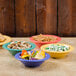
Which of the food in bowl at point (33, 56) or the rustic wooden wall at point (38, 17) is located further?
the rustic wooden wall at point (38, 17)

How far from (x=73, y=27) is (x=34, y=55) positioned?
1.11m

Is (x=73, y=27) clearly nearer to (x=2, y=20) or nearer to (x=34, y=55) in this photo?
(x=2, y=20)

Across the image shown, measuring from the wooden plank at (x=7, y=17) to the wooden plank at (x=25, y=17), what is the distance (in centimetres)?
6

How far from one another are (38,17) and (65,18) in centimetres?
31

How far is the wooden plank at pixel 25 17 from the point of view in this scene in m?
2.47

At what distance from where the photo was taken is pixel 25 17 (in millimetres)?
2494

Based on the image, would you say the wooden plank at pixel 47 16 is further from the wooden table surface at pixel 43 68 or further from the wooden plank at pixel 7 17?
the wooden table surface at pixel 43 68

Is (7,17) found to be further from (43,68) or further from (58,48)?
(43,68)

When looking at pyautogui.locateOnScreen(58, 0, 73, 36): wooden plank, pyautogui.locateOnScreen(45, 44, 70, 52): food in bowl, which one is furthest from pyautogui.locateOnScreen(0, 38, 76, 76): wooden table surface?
pyautogui.locateOnScreen(58, 0, 73, 36): wooden plank

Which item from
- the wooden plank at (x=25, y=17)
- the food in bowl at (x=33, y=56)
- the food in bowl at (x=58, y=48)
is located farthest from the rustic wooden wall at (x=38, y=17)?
the food in bowl at (x=33, y=56)

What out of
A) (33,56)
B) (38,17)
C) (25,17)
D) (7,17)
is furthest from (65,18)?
(33,56)

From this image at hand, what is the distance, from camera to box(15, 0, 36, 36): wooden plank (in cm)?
247

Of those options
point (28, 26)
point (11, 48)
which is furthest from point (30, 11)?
point (11, 48)

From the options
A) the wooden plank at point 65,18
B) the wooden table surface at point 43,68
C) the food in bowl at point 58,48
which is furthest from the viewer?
the wooden plank at point 65,18
